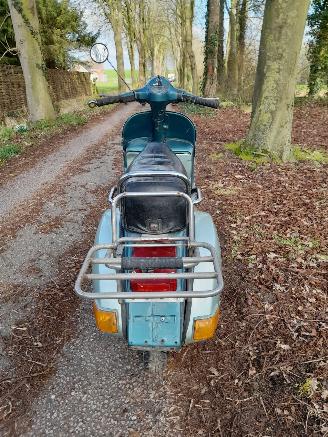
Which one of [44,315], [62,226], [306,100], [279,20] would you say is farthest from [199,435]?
[306,100]

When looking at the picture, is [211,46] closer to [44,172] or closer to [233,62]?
[233,62]

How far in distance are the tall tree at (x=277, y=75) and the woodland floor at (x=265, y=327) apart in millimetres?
1456

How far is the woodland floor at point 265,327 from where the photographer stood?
2361 millimetres

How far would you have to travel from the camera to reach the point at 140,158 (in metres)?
2.79

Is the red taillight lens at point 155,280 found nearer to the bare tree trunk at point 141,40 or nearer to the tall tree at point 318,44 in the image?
the tall tree at point 318,44

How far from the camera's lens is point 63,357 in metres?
2.86

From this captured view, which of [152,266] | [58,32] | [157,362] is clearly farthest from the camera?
[58,32]

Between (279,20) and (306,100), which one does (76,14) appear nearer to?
(306,100)

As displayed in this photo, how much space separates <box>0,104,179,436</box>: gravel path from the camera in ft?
7.80

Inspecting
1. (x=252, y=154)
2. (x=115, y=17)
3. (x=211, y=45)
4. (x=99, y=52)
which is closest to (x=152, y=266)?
(x=99, y=52)

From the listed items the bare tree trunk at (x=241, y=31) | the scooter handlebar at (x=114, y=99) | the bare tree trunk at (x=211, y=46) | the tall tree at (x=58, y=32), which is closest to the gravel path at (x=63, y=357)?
the scooter handlebar at (x=114, y=99)

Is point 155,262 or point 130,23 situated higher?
point 130,23

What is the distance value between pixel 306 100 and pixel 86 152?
9.98 m

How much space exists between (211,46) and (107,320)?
1570 centimetres
